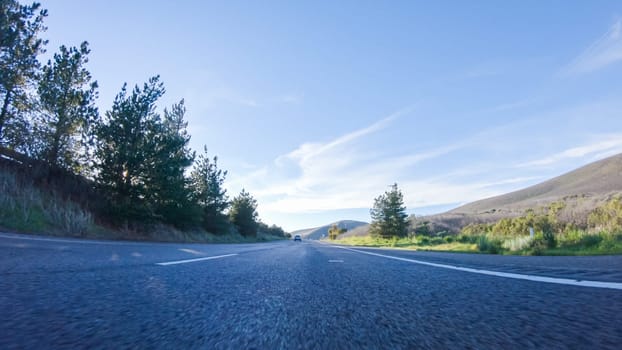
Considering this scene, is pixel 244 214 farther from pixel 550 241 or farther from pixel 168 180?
pixel 550 241

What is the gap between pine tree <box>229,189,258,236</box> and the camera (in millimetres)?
43875

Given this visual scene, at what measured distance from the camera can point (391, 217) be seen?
49.1 m

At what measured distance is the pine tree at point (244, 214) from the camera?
43875mm

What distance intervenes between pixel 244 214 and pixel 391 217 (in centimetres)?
2288

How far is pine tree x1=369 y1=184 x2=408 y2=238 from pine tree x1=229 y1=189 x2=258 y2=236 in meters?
19.8

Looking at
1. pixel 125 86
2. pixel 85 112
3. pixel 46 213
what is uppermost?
pixel 125 86

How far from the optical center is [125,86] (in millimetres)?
17656

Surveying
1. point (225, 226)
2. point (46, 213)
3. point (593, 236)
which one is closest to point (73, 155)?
point (46, 213)

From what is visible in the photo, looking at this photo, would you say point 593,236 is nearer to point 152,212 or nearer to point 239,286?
point 239,286

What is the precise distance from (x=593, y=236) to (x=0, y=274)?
12.5 meters

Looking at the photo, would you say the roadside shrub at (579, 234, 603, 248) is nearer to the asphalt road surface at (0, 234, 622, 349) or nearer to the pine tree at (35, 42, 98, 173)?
the asphalt road surface at (0, 234, 622, 349)

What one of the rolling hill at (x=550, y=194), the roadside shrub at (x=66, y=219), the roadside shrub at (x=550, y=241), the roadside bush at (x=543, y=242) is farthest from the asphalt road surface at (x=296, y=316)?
the rolling hill at (x=550, y=194)

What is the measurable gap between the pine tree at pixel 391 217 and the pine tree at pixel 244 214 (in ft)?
65.1

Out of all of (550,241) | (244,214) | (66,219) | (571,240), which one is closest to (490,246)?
(550,241)
